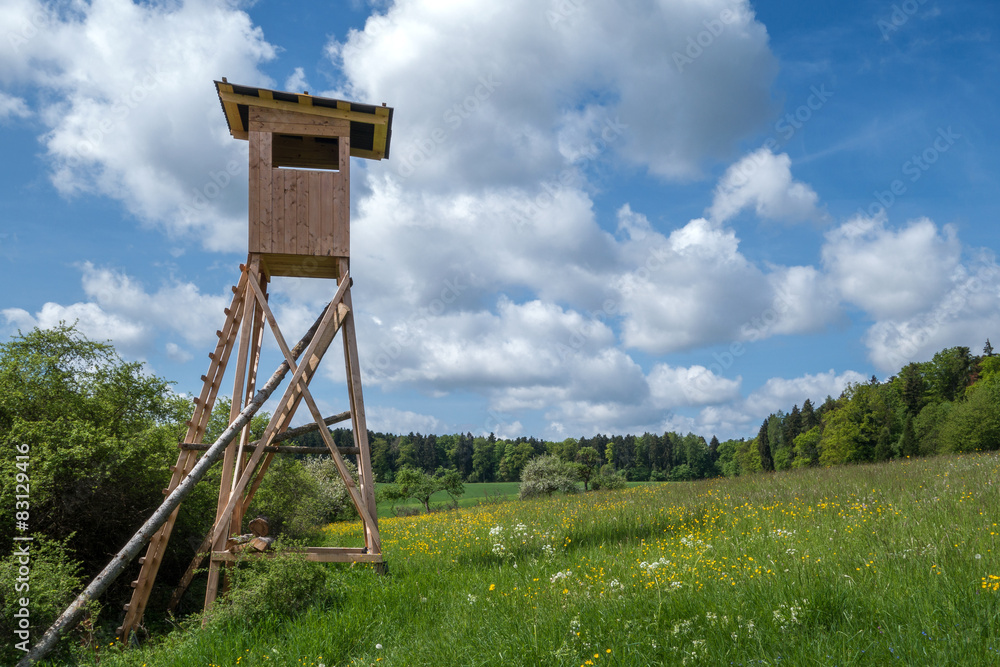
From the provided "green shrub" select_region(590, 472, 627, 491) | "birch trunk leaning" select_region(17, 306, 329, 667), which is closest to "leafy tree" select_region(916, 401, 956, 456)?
"green shrub" select_region(590, 472, 627, 491)

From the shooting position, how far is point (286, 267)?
1073 cm

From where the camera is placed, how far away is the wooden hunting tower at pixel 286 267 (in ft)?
31.6

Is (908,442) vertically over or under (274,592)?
under

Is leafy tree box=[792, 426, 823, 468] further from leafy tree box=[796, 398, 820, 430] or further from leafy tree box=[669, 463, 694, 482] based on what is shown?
leafy tree box=[669, 463, 694, 482]

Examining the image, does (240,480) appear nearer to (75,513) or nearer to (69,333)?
(75,513)

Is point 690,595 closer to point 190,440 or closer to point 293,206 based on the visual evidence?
point 190,440

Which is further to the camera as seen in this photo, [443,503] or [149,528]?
[443,503]

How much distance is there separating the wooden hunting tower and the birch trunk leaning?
0.33 m

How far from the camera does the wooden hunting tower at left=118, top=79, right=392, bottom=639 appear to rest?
964cm

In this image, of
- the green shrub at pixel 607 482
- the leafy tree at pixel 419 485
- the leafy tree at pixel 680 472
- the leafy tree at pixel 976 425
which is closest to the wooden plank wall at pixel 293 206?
the leafy tree at pixel 419 485

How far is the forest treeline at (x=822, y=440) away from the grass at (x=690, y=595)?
120ft

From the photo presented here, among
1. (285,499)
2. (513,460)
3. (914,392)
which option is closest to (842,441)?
(914,392)

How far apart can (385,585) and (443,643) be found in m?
2.74

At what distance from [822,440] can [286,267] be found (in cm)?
6170
